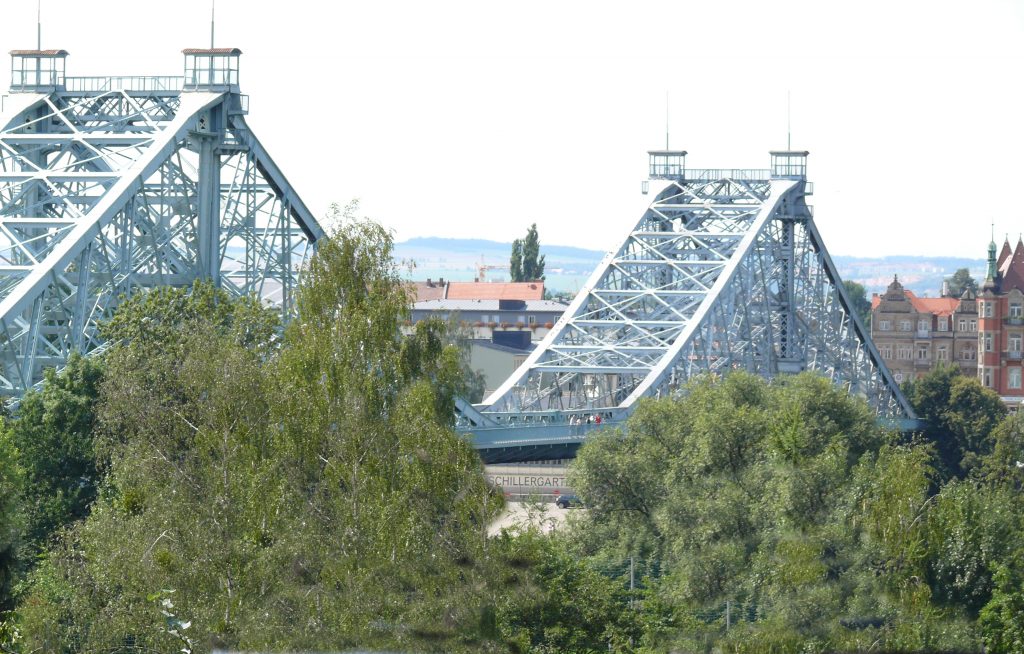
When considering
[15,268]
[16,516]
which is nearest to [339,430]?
[16,516]

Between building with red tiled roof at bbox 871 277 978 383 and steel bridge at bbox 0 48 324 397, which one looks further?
building with red tiled roof at bbox 871 277 978 383

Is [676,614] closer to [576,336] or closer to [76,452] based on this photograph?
[76,452]

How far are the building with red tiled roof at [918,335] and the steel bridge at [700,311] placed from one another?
57640mm

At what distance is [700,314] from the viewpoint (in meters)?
97.2

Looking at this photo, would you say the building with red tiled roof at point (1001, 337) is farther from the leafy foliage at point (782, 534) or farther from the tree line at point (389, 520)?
the tree line at point (389, 520)

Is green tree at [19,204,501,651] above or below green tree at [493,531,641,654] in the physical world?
above

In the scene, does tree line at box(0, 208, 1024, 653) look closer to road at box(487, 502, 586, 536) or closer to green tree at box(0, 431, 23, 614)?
green tree at box(0, 431, 23, 614)

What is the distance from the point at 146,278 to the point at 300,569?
119ft

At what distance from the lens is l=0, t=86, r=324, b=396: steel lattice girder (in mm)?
65938

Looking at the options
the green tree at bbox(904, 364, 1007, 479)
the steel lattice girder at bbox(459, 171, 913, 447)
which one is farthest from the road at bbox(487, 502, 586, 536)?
the green tree at bbox(904, 364, 1007, 479)

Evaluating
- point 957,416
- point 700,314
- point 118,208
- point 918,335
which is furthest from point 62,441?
point 918,335

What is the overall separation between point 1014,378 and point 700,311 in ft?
233

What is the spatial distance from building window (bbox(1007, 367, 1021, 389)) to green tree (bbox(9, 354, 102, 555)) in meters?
114

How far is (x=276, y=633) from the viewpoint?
36094mm
